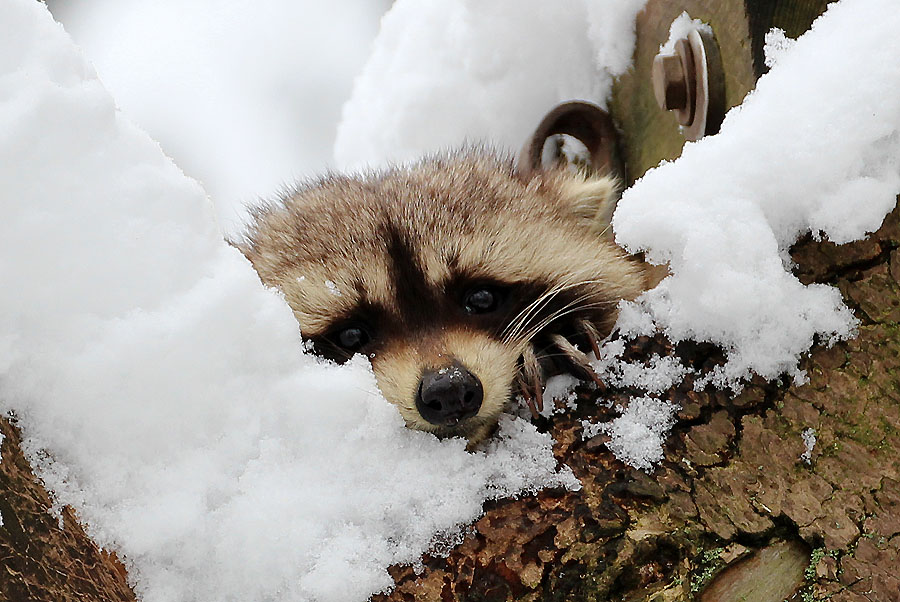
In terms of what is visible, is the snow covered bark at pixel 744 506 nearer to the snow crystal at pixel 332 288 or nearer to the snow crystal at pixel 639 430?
the snow crystal at pixel 639 430

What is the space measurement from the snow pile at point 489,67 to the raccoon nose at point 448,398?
1.24m

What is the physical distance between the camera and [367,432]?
1072mm

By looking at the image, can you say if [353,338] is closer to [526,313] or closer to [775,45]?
[526,313]

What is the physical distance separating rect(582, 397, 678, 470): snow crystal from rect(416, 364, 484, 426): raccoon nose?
0.32 metres

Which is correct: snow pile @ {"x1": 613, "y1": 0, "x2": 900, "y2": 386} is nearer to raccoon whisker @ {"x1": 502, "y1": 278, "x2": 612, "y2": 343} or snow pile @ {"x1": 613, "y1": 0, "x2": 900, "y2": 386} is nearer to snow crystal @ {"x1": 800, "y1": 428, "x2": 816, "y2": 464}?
snow crystal @ {"x1": 800, "y1": 428, "x2": 816, "y2": 464}

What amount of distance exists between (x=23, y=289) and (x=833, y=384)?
100 cm

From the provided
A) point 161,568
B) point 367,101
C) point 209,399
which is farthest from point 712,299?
point 367,101

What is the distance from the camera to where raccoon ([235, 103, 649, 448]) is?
1571 millimetres

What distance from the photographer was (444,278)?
5.58ft

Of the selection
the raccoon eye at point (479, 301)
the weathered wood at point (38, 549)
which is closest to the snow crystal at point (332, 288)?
the raccoon eye at point (479, 301)

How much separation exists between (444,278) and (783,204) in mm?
743

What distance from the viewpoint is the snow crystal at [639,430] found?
1.06 metres

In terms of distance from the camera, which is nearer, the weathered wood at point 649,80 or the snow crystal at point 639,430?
the snow crystal at point 639,430

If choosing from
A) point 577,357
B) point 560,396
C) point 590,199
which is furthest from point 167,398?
point 590,199
